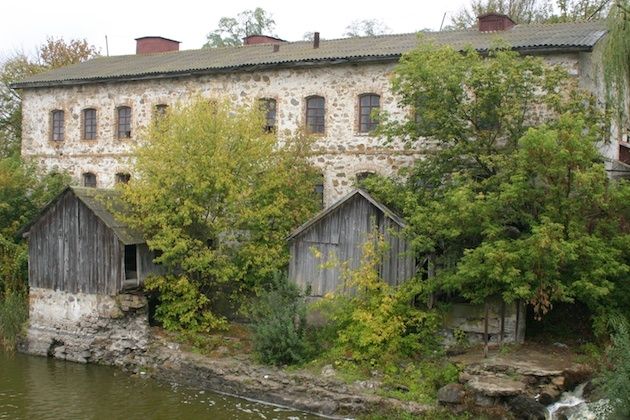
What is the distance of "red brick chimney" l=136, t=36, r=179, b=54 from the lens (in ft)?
101

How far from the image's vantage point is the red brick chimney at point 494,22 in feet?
74.4

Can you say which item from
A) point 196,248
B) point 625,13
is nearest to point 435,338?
point 196,248

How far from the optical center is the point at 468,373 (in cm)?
1460

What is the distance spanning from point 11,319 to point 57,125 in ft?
31.1

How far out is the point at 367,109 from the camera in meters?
22.0

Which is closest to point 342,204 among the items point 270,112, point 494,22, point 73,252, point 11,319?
point 270,112

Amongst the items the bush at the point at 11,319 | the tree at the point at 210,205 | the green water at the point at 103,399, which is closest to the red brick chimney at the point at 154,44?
the tree at the point at 210,205

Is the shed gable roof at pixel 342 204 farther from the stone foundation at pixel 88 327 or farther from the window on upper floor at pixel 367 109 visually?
the stone foundation at pixel 88 327

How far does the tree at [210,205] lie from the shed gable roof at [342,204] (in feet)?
2.10

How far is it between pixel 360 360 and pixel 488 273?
141 inches

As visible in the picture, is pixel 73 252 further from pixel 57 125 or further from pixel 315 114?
pixel 57 125

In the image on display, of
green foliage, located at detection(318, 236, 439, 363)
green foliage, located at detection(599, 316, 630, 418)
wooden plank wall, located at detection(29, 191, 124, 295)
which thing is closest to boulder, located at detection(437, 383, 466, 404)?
green foliage, located at detection(318, 236, 439, 363)

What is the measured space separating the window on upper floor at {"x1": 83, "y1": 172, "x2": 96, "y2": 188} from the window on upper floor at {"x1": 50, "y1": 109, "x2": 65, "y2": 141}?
6.25ft

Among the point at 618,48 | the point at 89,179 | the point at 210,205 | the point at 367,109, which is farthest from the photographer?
the point at 89,179
